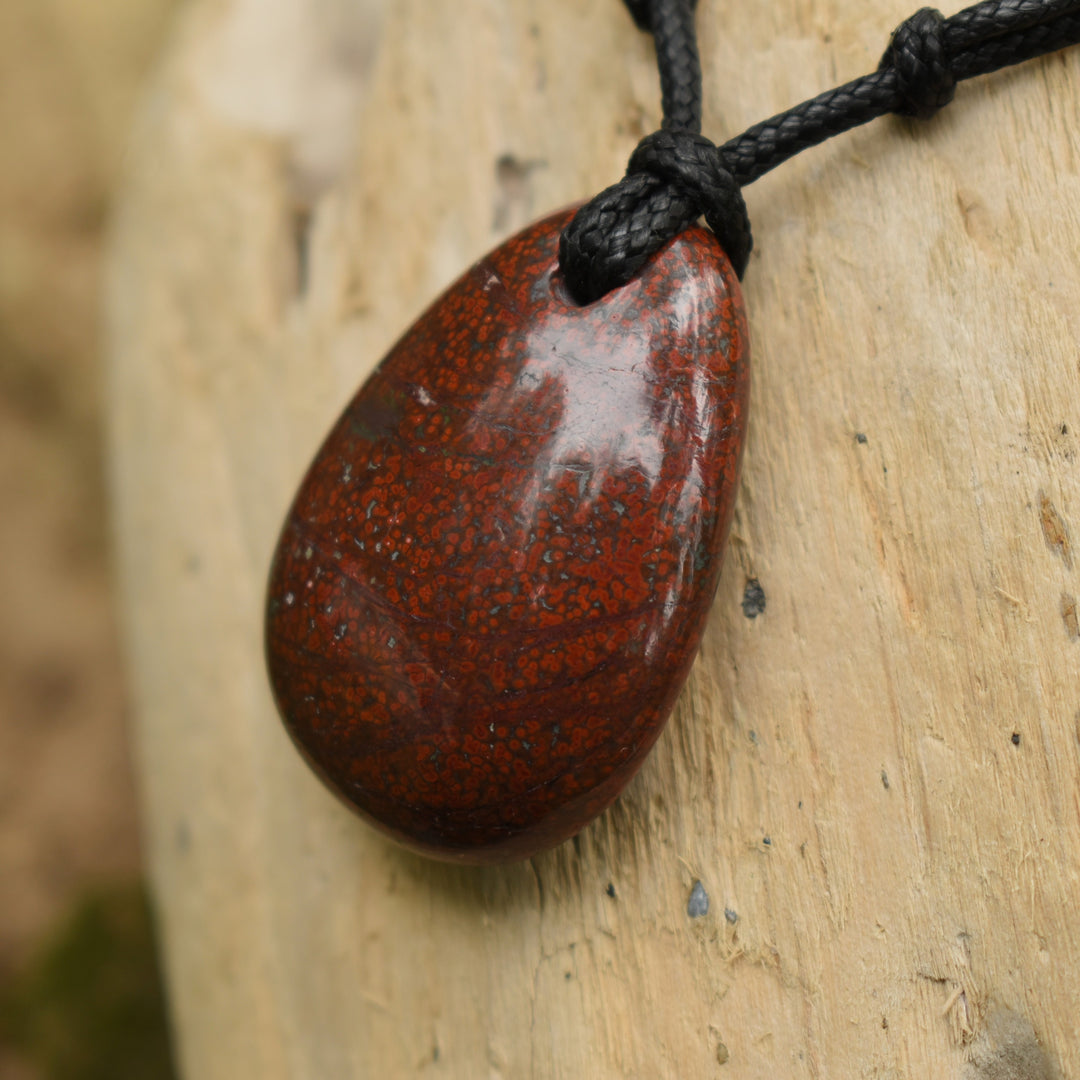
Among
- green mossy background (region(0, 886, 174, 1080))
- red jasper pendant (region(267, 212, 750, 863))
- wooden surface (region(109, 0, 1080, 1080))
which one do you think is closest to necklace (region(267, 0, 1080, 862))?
red jasper pendant (region(267, 212, 750, 863))

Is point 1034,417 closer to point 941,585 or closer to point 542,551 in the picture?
point 941,585

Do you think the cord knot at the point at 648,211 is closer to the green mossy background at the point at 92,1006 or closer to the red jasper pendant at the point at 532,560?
the red jasper pendant at the point at 532,560

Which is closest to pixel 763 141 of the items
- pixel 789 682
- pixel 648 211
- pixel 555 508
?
pixel 648 211

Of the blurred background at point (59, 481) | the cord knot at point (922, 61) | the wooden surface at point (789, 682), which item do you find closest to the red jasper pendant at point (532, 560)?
the wooden surface at point (789, 682)

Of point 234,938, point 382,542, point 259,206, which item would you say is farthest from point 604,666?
point 259,206

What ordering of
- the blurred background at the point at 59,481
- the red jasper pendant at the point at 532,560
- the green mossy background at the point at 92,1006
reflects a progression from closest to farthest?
1. the red jasper pendant at the point at 532,560
2. the green mossy background at the point at 92,1006
3. the blurred background at the point at 59,481

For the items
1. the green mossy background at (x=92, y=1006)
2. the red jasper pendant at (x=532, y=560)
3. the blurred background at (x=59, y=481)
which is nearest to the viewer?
the red jasper pendant at (x=532, y=560)

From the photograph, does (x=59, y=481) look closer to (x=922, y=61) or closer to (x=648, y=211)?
(x=648, y=211)

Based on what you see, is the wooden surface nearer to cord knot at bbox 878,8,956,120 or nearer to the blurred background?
cord knot at bbox 878,8,956,120
